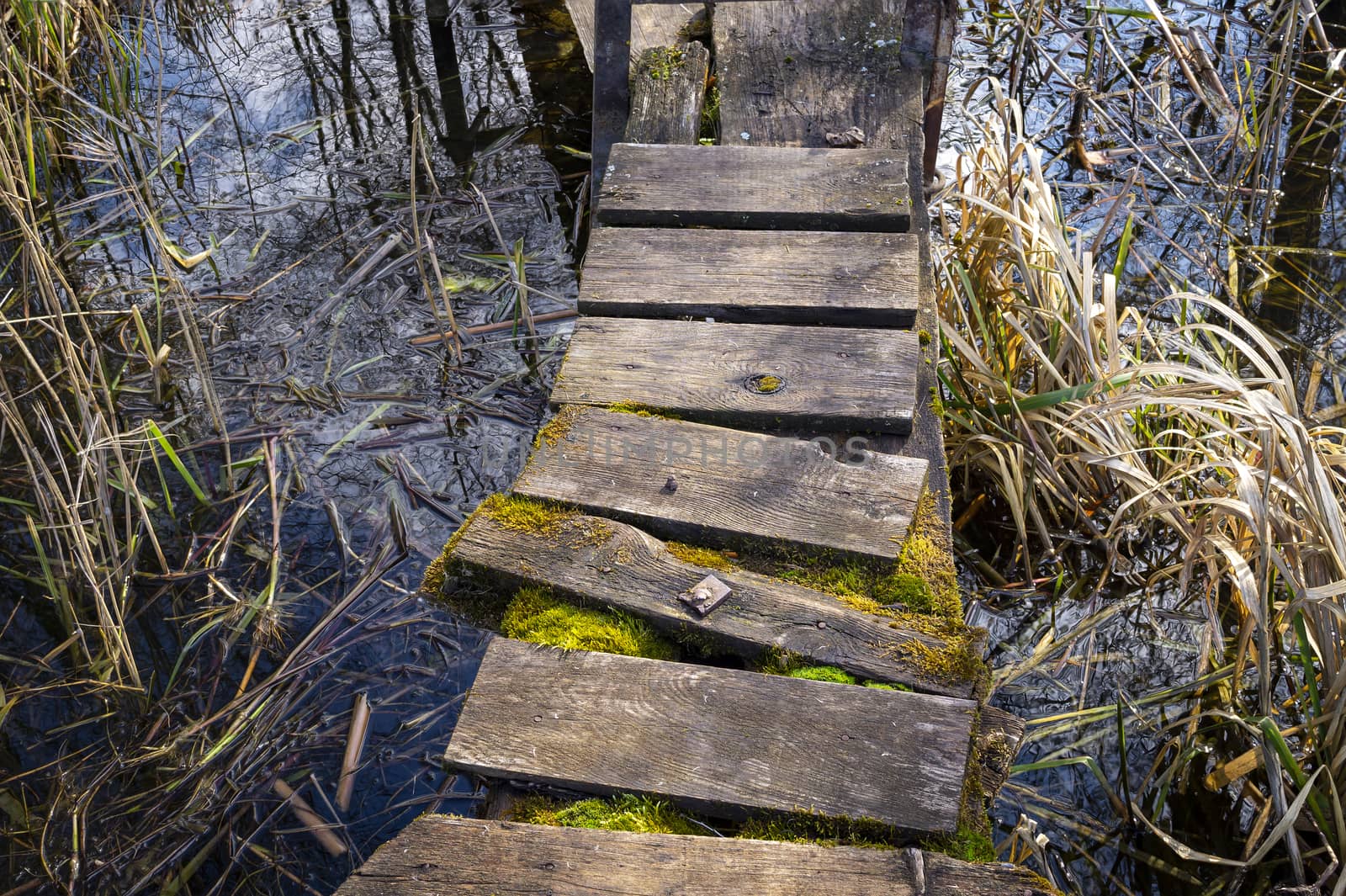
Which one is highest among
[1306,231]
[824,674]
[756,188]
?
[756,188]

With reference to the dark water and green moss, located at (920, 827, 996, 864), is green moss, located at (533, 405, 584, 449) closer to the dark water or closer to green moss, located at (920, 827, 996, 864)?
the dark water

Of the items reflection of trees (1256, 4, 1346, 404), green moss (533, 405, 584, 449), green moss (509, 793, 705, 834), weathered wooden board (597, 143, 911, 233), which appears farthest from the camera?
reflection of trees (1256, 4, 1346, 404)

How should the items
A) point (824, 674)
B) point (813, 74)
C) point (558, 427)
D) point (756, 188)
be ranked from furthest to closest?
point (813, 74) → point (756, 188) → point (558, 427) → point (824, 674)

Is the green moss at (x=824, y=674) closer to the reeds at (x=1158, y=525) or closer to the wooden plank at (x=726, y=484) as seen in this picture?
the wooden plank at (x=726, y=484)

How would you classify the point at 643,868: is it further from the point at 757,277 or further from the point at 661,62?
the point at 661,62

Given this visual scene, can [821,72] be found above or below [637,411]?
above

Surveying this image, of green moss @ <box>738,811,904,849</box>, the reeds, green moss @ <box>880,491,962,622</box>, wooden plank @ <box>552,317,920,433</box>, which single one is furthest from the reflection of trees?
green moss @ <box>738,811,904,849</box>

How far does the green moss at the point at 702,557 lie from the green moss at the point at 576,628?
0.54 ft

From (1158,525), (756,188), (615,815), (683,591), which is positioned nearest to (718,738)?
(615,815)

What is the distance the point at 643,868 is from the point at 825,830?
291 millimetres

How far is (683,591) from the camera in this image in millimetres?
1964

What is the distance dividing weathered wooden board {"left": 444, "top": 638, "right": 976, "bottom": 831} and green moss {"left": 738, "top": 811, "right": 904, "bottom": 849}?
0.01 meters

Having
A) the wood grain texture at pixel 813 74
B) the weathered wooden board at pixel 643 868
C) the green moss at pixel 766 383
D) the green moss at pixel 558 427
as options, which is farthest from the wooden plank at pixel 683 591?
the wood grain texture at pixel 813 74

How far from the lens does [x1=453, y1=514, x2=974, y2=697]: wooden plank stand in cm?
187
